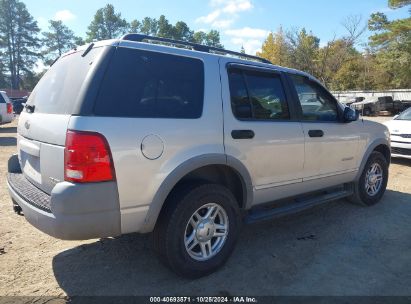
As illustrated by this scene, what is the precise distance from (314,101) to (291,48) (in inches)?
1707

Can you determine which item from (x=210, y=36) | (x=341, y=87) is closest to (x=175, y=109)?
(x=341, y=87)

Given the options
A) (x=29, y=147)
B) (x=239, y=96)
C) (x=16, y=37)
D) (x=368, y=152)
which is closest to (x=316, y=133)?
(x=239, y=96)

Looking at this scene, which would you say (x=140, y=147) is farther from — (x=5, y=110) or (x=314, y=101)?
(x=5, y=110)

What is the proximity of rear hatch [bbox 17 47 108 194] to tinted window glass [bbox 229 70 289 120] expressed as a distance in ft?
4.48

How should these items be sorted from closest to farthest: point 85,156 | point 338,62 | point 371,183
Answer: point 85,156 → point 371,183 → point 338,62

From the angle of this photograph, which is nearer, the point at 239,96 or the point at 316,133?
the point at 239,96

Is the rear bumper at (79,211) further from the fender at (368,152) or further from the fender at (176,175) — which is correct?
the fender at (368,152)

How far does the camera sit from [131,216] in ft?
10.2

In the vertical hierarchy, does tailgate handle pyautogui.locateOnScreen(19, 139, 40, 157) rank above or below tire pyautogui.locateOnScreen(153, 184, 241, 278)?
above

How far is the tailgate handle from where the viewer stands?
10.9 feet

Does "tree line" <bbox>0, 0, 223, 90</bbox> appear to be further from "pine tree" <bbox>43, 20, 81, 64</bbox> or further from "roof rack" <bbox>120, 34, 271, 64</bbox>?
"roof rack" <bbox>120, 34, 271, 64</bbox>

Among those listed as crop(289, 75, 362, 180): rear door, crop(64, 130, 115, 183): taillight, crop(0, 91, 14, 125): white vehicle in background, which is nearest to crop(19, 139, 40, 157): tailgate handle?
crop(64, 130, 115, 183): taillight

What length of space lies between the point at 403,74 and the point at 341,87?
412 inches

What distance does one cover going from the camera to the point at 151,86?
327 cm
